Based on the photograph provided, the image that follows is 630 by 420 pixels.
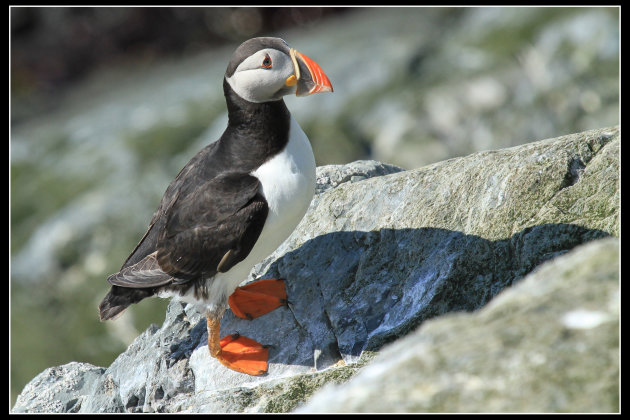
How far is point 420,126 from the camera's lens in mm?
10539

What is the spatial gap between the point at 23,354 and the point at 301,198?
6.24 m

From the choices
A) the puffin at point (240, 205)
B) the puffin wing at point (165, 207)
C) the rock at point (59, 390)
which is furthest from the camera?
the rock at point (59, 390)

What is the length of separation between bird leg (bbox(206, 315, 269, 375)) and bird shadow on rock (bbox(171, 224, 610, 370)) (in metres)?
0.09

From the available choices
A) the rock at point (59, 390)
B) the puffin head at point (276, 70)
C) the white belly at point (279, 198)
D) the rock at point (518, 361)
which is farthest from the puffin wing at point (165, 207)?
the rock at point (518, 361)

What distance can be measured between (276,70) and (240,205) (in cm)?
87

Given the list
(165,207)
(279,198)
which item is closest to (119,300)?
(165,207)

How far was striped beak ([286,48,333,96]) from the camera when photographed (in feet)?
15.3

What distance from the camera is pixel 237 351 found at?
16.2 feet

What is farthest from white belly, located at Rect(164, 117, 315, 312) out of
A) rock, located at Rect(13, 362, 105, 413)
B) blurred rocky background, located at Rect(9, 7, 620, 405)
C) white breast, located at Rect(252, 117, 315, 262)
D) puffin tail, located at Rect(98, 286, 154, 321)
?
blurred rocky background, located at Rect(9, 7, 620, 405)

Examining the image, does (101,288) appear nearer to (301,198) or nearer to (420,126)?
(420,126)

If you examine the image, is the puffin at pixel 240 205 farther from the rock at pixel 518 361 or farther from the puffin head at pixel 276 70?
the rock at pixel 518 361

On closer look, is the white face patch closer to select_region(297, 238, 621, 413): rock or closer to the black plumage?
the black plumage

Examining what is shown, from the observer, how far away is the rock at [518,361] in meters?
2.51

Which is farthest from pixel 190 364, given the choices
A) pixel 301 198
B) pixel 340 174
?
pixel 340 174
